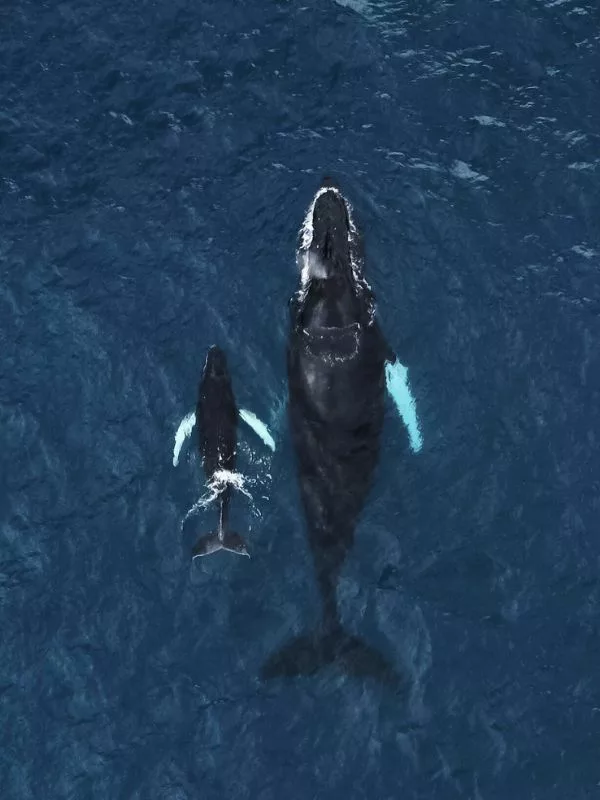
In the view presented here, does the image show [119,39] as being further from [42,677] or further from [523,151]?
[42,677]

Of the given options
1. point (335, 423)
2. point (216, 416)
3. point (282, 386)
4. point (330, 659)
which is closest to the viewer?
point (330, 659)

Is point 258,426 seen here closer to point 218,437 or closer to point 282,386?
point 218,437

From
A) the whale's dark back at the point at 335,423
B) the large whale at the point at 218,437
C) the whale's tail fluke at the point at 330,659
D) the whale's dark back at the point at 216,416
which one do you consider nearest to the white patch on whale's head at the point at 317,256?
the whale's dark back at the point at 335,423

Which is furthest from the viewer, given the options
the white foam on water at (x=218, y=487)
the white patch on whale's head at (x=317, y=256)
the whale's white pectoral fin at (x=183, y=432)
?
the white patch on whale's head at (x=317, y=256)

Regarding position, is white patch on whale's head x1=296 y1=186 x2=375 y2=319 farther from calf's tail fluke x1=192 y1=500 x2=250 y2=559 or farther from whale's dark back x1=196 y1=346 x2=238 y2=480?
calf's tail fluke x1=192 y1=500 x2=250 y2=559

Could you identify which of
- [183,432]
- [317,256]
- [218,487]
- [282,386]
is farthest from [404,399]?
[183,432]

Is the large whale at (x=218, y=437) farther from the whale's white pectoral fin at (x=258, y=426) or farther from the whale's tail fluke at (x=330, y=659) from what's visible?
the whale's tail fluke at (x=330, y=659)

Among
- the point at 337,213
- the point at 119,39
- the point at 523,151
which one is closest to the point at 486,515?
the point at 337,213
